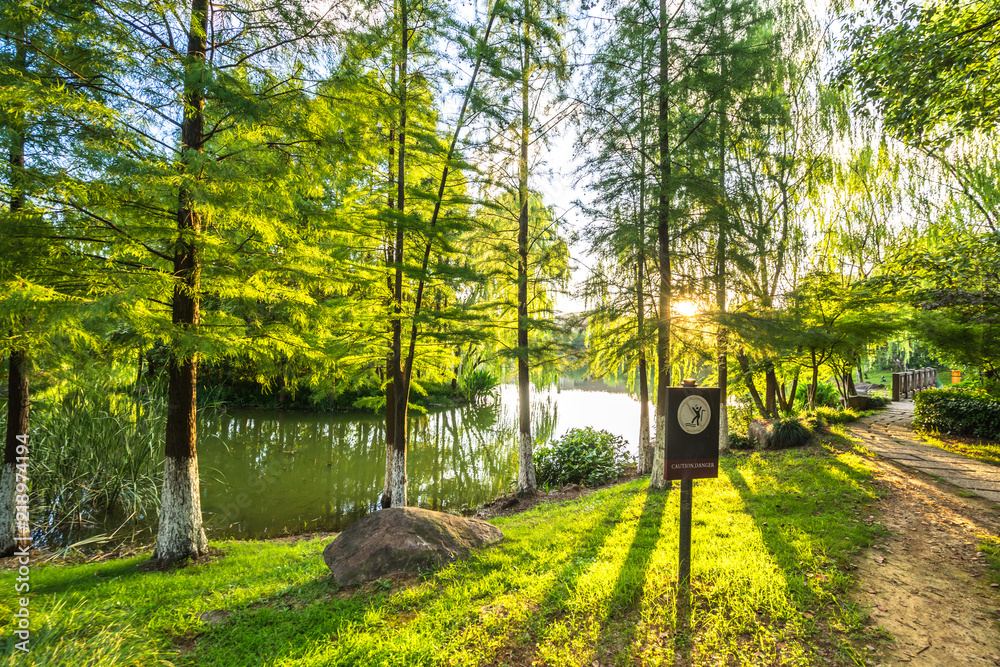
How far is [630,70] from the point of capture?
6.42 metres

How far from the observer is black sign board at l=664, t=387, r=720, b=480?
3.25 m

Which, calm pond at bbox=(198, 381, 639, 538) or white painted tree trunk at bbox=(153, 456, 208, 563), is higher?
white painted tree trunk at bbox=(153, 456, 208, 563)

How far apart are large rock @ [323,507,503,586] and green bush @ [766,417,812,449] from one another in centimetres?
772

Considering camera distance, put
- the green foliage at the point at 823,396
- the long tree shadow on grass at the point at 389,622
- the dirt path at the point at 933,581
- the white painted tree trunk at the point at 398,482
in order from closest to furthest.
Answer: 1. the dirt path at the point at 933,581
2. the long tree shadow on grass at the point at 389,622
3. the white painted tree trunk at the point at 398,482
4. the green foliage at the point at 823,396

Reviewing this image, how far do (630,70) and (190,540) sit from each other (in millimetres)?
9397

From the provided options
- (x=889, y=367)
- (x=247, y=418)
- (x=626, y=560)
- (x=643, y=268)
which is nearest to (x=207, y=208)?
(x=626, y=560)

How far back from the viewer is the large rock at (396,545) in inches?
162

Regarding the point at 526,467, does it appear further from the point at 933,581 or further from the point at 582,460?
the point at 933,581

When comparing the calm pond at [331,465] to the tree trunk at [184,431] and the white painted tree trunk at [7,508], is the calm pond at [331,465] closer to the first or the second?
the white painted tree trunk at [7,508]

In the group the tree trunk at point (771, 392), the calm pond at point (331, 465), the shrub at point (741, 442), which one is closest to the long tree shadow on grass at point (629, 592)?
the calm pond at point (331, 465)

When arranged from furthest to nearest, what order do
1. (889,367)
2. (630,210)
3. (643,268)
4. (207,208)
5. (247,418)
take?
(889,367) < (247,418) < (643,268) < (630,210) < (207,208)

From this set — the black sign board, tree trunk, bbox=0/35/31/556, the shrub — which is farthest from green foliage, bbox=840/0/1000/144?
tree trunk, bbox=0/35/31/556

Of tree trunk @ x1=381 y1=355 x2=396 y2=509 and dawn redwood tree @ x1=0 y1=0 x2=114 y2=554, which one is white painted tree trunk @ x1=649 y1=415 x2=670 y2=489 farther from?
dawn redwood tree @ x1=0 y1=0 x2=114 y2=554

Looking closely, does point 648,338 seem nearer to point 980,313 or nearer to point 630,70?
point 630,70
